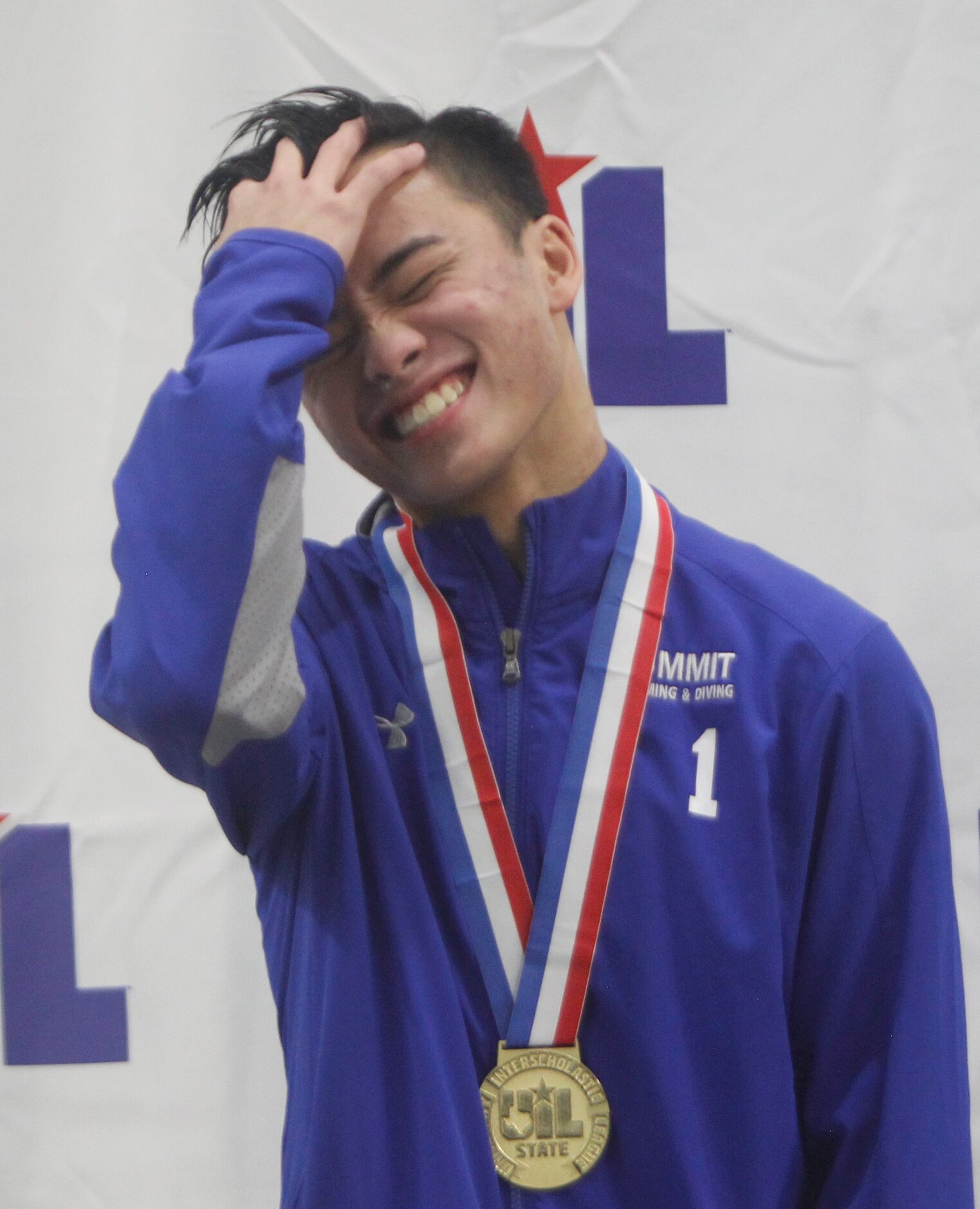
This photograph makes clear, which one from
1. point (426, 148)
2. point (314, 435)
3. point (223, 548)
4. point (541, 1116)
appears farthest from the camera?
point (314, 435)

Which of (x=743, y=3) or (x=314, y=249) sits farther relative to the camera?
(x=743, y=3)

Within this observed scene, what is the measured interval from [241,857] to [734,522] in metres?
0.72

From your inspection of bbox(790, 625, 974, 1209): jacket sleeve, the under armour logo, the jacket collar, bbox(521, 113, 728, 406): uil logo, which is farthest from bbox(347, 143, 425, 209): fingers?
bbox(521, 113, 728, 406): uil logo

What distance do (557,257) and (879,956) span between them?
0.65 m

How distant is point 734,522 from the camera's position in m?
1.75

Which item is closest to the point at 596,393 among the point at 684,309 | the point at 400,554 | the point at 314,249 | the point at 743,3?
the point at 684,309

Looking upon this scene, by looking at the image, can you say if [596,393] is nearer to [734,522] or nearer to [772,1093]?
[734,522]

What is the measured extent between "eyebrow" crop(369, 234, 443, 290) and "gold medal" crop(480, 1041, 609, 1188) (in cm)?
59

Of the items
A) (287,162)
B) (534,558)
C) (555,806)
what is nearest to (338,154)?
(287,162)

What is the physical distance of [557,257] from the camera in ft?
4.15

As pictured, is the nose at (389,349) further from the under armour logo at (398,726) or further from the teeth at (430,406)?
the under armour logo at (398,726)

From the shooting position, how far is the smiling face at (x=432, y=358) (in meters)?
1.10

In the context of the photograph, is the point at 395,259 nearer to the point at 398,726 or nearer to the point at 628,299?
the point at 398,726

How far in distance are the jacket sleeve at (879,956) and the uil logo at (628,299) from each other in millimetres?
694
